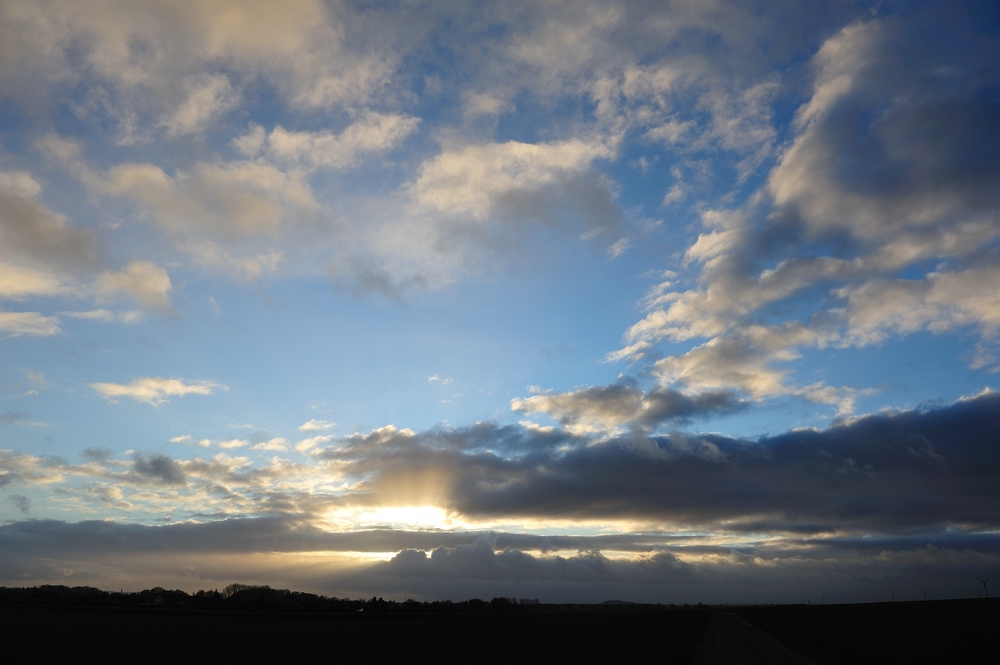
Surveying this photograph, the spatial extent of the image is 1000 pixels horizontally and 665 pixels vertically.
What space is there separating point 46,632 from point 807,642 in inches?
3644

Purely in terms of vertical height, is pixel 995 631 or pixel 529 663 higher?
pixel 529 663

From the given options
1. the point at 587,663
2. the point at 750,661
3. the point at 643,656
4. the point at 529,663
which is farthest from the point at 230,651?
the point at 750,661

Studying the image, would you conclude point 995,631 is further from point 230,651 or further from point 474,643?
point 230,651

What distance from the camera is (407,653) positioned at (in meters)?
60.0

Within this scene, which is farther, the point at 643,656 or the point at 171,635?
the point at 171,635

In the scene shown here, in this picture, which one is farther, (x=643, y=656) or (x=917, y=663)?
(x=643, y=656)

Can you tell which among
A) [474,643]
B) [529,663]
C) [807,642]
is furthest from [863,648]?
[474,643]

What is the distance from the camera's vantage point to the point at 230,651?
57156 mm

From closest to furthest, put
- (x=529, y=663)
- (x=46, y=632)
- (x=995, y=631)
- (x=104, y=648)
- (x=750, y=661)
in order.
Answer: (x=750, y=661) → (x=529, y=663) → (x=104, y=648) → (x=46, y=632) → (x=995, y=631)

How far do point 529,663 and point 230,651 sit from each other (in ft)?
96.3

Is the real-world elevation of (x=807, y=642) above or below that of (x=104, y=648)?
below

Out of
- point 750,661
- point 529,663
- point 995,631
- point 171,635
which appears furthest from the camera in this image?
point 995,631

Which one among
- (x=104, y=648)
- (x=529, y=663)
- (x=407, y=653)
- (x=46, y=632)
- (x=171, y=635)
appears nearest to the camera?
(x=529, y=663)

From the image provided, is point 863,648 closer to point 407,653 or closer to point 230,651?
point 407,653
